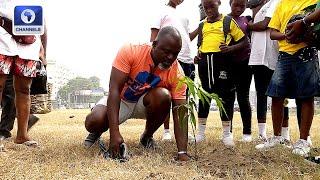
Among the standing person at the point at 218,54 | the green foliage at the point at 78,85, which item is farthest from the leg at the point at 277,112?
the green foliage at the point at 78,85

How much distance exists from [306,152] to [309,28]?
2.99 feet

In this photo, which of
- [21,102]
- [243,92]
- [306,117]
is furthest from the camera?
[243,92]

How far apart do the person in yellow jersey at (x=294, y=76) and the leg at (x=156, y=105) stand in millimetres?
871

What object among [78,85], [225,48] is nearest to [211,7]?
[225,48]

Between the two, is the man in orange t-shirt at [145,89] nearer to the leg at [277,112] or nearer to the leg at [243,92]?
the leg at [277,112]

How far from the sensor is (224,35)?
399 centimetres

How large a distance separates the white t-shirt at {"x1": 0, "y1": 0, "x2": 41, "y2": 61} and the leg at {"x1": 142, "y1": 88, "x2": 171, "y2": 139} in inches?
42.0

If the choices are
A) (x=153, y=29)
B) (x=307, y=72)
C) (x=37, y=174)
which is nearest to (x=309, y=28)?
(x=307, y=72)

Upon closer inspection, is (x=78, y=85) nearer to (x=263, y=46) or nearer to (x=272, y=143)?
(x=263, y=46)

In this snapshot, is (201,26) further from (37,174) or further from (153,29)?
(37,174)

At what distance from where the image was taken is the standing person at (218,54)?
3988 mm

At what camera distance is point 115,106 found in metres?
3.02

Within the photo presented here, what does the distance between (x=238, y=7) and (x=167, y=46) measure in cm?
162

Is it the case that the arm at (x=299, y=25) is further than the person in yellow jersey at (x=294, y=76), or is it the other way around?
the person in yellow jersey at (x=294, y=76)
